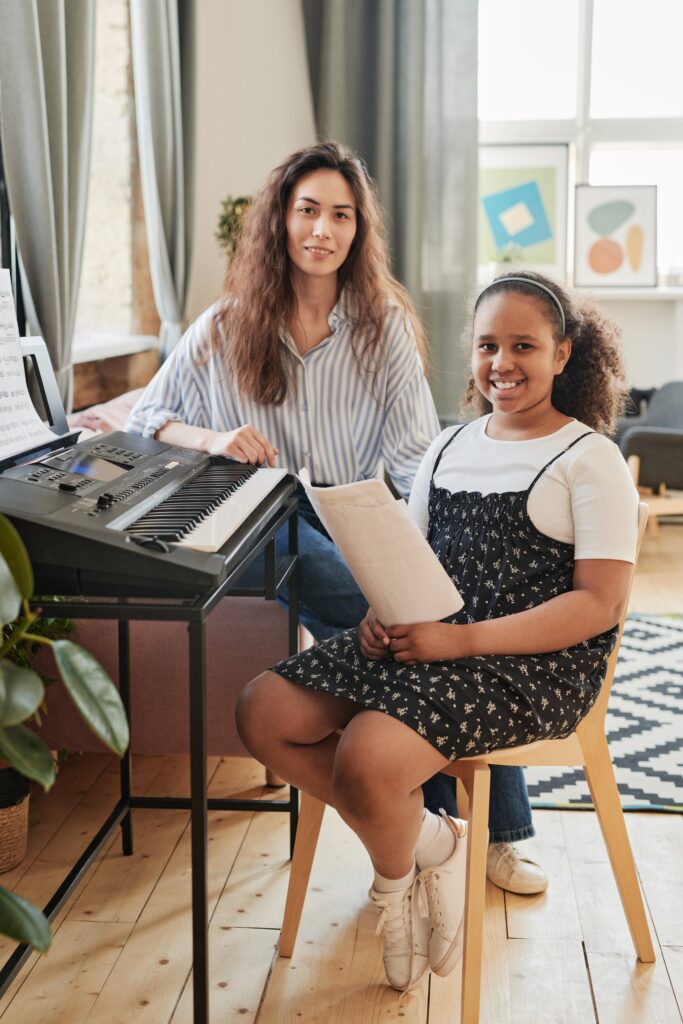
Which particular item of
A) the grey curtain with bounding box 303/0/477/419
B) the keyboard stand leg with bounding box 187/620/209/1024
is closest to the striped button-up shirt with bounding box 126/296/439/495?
the keyboard stand leg with bounding box 187/620/209/1024

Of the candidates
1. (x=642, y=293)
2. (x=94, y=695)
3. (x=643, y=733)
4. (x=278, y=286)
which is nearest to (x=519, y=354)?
(x=278, y=286)

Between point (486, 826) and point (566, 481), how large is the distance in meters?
0.49

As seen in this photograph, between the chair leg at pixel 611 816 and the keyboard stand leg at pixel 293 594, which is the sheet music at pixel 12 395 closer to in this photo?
the keyboard stand leg at pixel 293 594

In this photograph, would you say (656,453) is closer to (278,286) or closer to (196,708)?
(278,286)

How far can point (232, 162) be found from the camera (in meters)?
4.48

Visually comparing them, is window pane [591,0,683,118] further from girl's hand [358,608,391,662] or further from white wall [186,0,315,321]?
girl's hand [358,608,391,662]

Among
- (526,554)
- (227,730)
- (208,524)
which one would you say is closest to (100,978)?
(227,730)

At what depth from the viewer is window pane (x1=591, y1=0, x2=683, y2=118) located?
5160mm

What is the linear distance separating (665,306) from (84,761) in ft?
13.0

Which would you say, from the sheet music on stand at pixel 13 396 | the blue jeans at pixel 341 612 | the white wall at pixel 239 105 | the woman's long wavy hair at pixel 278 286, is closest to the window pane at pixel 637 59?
the white wall at pixel 239 105

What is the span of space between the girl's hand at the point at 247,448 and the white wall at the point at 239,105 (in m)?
2.21

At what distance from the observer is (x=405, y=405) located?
2250mm

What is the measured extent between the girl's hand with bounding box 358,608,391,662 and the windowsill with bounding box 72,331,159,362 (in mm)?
1774

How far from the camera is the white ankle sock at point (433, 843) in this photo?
5.19 feet
